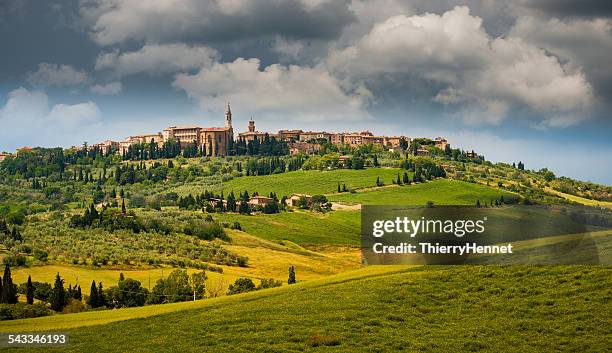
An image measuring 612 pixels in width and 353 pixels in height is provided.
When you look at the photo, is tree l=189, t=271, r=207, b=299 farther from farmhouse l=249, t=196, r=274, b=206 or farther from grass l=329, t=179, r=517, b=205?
grass l=329, t=179, r=517, b=205

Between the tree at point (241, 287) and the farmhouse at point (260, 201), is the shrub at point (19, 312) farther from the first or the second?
the farmhouse at point (260, 201)

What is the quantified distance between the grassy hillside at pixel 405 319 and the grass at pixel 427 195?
120 metres

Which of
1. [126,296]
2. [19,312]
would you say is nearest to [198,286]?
[126,296]

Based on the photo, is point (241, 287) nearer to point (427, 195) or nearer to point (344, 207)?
point (344, 207)

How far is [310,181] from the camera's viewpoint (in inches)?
7244

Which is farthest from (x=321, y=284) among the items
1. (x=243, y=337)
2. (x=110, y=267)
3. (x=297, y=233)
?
(x=297, y=233)

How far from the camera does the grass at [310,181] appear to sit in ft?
575

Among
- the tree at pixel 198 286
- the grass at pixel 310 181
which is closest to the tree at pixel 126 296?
the tree at pixel 198 286

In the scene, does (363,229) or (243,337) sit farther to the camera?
(363,229)

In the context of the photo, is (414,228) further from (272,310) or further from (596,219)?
(596,219)

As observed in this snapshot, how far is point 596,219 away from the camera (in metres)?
41.1

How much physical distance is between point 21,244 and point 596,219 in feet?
242

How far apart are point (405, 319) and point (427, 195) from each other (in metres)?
136

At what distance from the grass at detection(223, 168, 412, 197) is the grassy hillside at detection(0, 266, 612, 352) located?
13781 cm
